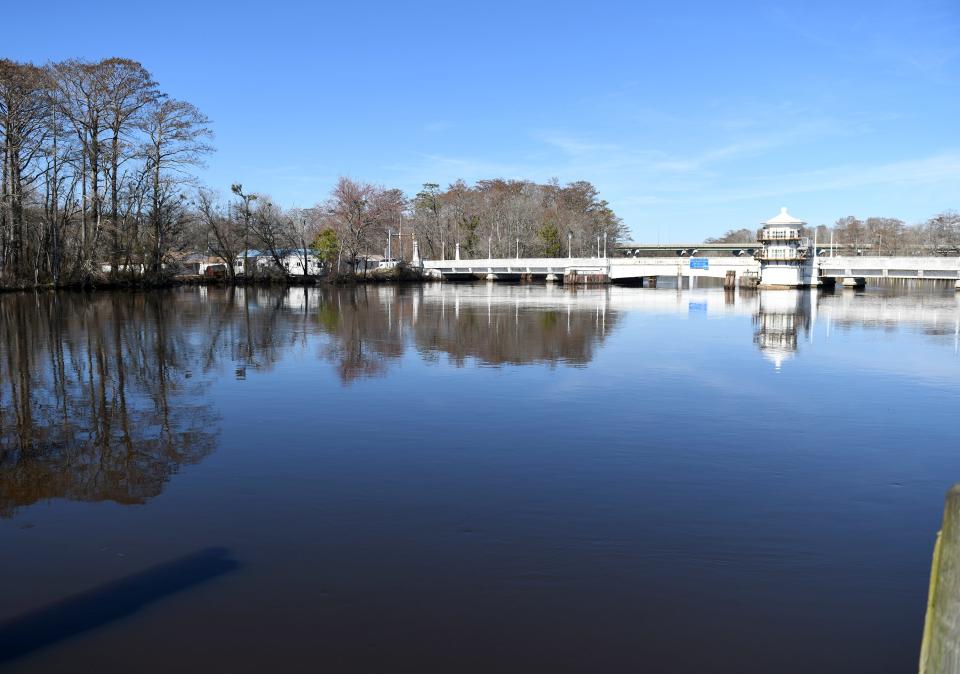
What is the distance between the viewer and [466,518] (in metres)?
6.86

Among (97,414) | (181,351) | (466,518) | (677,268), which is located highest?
(677,268)

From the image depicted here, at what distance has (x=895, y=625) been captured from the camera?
16.3 ft

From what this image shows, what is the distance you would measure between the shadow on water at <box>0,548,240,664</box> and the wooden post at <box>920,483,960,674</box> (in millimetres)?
4746

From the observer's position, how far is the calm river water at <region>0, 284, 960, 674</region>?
473 centimetres

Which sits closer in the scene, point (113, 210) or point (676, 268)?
point (113, 210)

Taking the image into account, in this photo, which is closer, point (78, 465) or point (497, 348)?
point (78, 465)

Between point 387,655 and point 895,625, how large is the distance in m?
3.43

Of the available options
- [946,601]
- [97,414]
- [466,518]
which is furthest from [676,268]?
[946,601]

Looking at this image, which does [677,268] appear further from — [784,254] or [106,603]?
[106,603]

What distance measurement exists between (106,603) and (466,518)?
3040 millimetres

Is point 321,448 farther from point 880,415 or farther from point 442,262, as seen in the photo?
point 442,262

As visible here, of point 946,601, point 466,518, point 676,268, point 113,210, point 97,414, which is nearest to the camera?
point 946,601

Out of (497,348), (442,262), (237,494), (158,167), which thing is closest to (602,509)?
(237,494)

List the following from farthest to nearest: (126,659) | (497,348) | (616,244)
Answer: (616,244) → (497,348) → (126,659)
